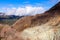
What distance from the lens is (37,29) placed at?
527 inches

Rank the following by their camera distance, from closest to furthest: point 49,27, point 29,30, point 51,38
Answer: point 51,38 → point 49,27 → point 29,30

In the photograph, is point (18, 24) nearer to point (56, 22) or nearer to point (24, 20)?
point (24, 20)

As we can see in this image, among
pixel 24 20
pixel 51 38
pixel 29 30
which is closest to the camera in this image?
pixel 51 38

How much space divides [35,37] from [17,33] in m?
2.05

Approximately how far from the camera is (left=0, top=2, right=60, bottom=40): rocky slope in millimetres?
12266

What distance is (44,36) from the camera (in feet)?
40.4

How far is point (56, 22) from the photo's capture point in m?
13.3

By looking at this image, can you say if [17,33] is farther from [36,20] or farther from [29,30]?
[36,20]

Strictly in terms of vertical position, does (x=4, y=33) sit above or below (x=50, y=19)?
below

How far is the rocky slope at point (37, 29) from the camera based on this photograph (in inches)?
483

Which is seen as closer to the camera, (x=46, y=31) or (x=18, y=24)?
(x=46, y=31)

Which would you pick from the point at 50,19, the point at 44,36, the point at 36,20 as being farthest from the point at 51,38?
the point at 36,20

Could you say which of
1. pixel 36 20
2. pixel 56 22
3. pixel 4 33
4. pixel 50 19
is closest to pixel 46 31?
pixel 56 22

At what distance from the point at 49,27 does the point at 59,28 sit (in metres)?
0.90
